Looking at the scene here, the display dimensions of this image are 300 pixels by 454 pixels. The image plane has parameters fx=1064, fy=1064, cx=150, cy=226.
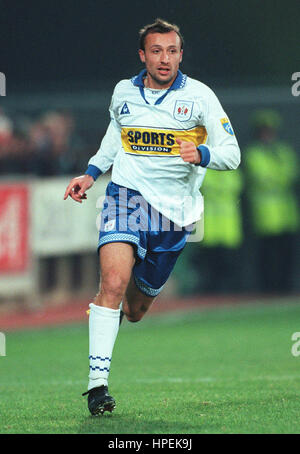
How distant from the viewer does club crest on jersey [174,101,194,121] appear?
265 inches

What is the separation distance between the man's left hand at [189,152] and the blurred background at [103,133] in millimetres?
7438

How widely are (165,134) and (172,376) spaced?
9.09 ft

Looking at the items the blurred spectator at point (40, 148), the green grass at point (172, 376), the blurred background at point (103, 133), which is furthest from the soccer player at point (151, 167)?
the blurred spectator at point (40, 148)

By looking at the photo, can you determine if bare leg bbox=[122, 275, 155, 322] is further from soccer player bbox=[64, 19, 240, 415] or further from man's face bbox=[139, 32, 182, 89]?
man's face bbox=[139, 32, 182, 89]

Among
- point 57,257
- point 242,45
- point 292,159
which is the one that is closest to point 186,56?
point 242,45

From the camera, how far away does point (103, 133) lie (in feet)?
58.0

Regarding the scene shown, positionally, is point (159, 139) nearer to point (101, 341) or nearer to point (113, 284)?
point (113, 284)

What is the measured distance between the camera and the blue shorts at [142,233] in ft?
21.8

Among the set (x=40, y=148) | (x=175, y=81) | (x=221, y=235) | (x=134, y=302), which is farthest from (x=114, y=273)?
(x=221, y=235)

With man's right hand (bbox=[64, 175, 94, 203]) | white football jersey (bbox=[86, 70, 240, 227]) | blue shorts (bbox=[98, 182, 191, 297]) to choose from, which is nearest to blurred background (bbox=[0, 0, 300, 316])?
blue shorts (bbox=[98, 182, 191, 297])

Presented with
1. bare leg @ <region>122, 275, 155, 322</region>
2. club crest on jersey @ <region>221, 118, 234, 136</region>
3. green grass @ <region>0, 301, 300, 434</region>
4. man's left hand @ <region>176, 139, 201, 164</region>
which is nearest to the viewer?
green grass @ <region>0, 301, 300, 434</region>

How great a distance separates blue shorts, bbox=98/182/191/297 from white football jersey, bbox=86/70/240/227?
0.06 meters

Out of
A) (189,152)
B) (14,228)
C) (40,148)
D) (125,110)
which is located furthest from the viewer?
(40,148)

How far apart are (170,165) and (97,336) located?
1.23m
